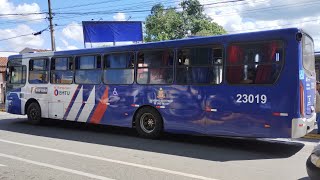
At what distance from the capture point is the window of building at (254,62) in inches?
375

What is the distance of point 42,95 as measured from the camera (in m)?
15.3

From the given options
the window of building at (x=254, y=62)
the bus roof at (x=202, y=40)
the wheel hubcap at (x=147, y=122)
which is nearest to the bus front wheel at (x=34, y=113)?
the bus roof at (x=202, y=40)

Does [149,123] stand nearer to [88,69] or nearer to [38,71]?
[88,69]

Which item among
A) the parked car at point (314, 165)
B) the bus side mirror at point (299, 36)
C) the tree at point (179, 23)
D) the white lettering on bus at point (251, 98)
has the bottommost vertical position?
the parked car at point (314, 165)

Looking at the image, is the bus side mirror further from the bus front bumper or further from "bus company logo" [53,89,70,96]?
"bus company logo" [53,89,70,96]

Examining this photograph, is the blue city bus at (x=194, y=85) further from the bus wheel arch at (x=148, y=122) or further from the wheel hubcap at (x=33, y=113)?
the wheel hubcap at (x=33, y=113)

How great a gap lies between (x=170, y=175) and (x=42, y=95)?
29.7 ft

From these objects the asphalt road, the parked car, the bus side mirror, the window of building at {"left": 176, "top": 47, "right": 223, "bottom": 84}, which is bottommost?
the asphalt road

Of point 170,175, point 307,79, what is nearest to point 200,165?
point 170,175

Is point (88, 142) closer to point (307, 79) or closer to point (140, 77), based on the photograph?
point (140, 77)

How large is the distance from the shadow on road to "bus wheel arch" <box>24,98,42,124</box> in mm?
639

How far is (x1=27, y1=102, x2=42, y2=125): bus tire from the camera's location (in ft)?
50.9

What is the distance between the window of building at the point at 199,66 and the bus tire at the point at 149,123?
1276 mm

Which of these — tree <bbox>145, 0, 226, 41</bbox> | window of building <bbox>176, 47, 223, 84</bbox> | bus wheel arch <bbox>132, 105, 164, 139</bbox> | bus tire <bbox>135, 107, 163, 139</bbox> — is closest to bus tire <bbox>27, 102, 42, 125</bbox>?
→ bus wheel arch <bbox>132, 105, 164, 139</bbox>
